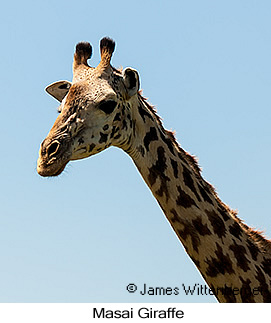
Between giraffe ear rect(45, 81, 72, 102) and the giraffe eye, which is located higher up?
giraffe ear rect(45, 81, 72, 102)

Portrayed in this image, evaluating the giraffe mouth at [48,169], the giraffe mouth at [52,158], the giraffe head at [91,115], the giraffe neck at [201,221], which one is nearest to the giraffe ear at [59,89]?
the giraffe head at [91,115]

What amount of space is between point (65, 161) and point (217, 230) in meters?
1.96

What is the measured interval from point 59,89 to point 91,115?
1410mm

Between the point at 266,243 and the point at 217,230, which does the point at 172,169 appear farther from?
the point at 266,243

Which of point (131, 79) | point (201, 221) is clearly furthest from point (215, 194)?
point (131, 79)

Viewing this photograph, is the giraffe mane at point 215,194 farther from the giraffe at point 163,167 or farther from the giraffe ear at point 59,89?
the giraffe ear at point 59,89

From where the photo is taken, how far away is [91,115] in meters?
8.92

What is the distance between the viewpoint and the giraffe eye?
9.05 meters

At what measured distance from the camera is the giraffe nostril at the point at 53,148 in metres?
8.49

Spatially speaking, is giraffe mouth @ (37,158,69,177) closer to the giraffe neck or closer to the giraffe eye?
the giraffe eye

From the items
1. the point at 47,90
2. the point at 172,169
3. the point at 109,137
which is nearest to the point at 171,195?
the point at 172,169

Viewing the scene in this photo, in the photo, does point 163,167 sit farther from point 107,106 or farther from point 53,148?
point 53,148

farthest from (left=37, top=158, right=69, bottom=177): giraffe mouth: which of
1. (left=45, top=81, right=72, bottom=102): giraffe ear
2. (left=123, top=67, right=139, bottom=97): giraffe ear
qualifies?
(left=45, top=81, right=72, bottom=102): giraffe ear

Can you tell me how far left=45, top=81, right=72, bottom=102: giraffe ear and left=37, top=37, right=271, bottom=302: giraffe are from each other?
461 millimetres
